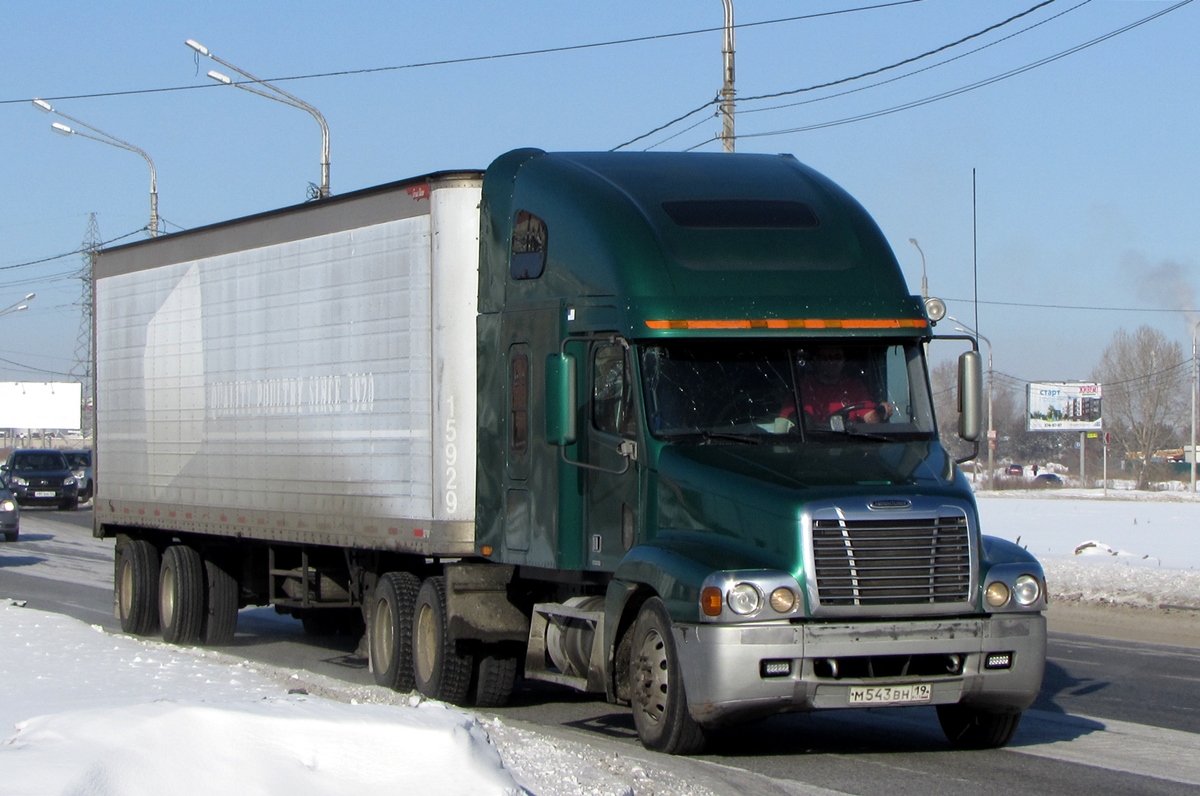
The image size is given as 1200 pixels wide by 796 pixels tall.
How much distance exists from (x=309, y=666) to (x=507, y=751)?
6.74m

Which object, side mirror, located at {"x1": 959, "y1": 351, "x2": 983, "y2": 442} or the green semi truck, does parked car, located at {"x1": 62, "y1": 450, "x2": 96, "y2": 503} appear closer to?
the green semi truck

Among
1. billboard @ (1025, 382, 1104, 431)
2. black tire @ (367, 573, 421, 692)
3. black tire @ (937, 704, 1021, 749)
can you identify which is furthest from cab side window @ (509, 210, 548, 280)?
billboard @ (1025, 382, 1104, 431)

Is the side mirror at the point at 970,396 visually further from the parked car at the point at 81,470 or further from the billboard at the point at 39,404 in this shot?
the billboard at the point at 39,404

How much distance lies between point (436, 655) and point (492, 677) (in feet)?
1.55

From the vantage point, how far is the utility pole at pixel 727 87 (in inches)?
944

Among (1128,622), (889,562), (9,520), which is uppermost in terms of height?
(889,562)

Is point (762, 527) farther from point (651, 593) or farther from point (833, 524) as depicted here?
point (651, 593)

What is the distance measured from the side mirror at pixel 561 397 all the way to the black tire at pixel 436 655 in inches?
95.8

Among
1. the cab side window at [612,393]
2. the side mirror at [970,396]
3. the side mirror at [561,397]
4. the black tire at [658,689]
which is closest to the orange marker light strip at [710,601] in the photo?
the black tire at [658,689]

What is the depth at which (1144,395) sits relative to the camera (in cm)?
11775

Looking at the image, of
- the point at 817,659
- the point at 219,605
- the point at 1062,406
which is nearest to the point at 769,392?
the point at 817,659

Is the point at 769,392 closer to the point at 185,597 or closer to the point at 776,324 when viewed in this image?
the point at 776,324

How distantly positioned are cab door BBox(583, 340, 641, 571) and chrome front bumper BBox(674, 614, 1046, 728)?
1295mm

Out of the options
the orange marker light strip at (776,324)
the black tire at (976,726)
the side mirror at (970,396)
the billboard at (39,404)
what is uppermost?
the billboard at (39,404)
